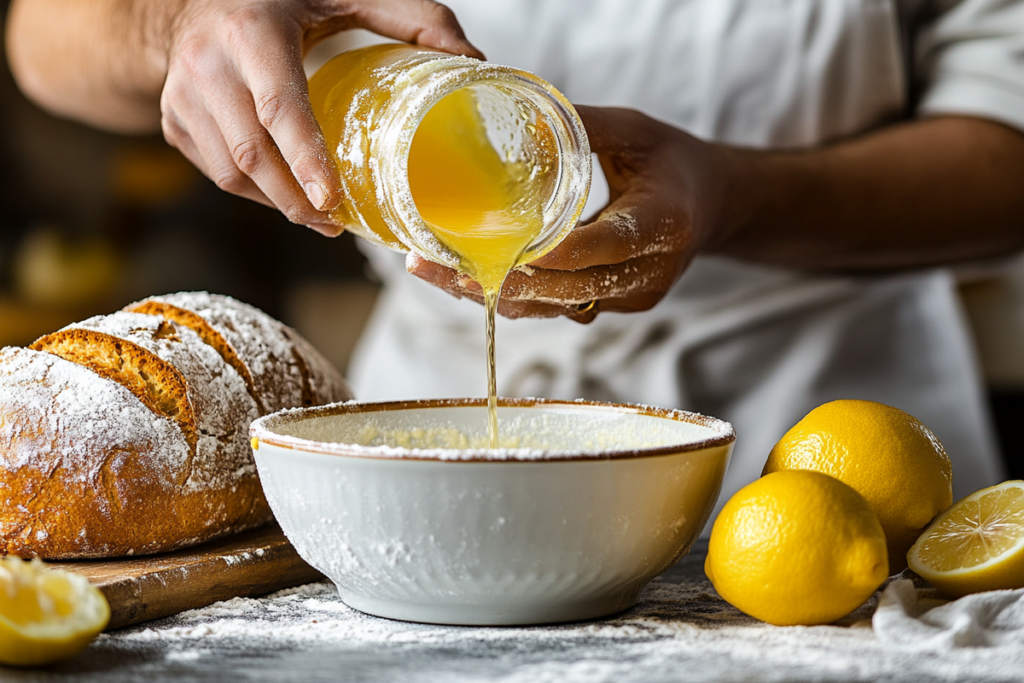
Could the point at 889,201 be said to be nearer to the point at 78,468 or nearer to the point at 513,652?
the point at 513,652

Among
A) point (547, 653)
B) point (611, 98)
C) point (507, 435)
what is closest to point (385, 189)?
point (507, 435)

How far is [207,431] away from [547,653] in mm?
469

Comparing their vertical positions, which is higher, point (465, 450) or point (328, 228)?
point (328, 228)

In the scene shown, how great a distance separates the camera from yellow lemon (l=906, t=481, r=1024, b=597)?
89 centimetres

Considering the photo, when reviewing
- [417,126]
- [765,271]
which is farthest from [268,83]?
[765,271]

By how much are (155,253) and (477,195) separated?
2473 mm

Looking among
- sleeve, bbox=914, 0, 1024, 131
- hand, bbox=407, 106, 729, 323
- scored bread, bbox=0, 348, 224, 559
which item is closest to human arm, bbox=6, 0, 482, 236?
hand, bbox=407, 106, 729, 323

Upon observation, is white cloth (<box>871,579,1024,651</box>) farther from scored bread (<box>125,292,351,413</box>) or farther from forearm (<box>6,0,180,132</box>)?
forearm (<box>6,0,180,132</box>)

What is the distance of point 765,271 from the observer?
1663mm

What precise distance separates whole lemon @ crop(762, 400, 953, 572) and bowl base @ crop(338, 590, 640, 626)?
226mm

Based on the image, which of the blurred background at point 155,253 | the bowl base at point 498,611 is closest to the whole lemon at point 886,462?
the bowl base at point 498,611

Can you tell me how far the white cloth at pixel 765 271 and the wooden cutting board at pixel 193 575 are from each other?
2.31ft

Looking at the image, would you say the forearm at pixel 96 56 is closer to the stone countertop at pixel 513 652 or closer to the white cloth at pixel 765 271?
the white cloth at pixel 765 271

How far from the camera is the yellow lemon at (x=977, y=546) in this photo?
89cm
